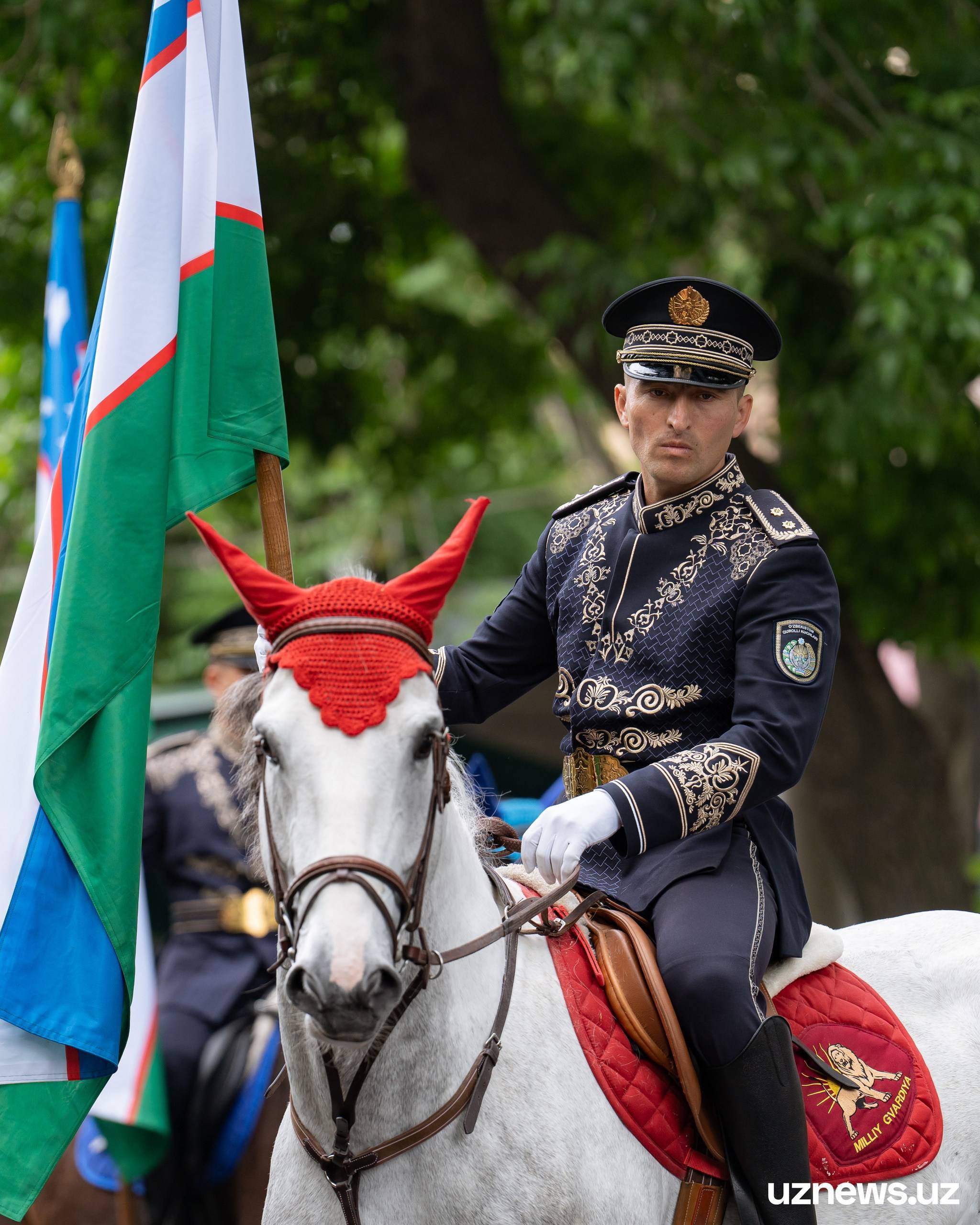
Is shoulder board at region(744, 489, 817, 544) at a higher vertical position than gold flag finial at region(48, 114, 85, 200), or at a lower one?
higher

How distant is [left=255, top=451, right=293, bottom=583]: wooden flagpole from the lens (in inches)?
122

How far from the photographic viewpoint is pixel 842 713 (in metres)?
7.13

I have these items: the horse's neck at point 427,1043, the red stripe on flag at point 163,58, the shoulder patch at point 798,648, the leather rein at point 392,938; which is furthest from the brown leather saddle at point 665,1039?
the red stripe on flag at point 163,58

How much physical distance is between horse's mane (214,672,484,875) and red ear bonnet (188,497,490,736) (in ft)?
0.92

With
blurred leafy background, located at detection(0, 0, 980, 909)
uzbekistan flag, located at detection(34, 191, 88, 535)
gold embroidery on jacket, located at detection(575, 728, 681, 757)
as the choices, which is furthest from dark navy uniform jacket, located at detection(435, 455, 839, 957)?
uzbekistan flag, located at detection(34, 191, 88, 535)

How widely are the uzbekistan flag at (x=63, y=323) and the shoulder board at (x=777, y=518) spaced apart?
3283mm

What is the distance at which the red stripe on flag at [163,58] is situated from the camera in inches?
134

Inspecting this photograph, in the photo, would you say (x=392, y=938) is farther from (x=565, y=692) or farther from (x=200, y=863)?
(x=200, y=863)

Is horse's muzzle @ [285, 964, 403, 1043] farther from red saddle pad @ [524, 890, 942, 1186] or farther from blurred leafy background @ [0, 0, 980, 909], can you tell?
blurred leafy background @ [0, 0, 980, 909]

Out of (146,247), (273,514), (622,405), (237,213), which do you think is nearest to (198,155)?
(237,213)

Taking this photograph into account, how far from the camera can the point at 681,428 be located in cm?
304

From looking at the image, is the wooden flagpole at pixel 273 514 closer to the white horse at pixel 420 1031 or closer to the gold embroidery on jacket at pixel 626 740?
the white horse at pixel 420 1031

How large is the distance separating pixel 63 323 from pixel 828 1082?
4140 millimetres

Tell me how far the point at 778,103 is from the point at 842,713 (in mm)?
3199
